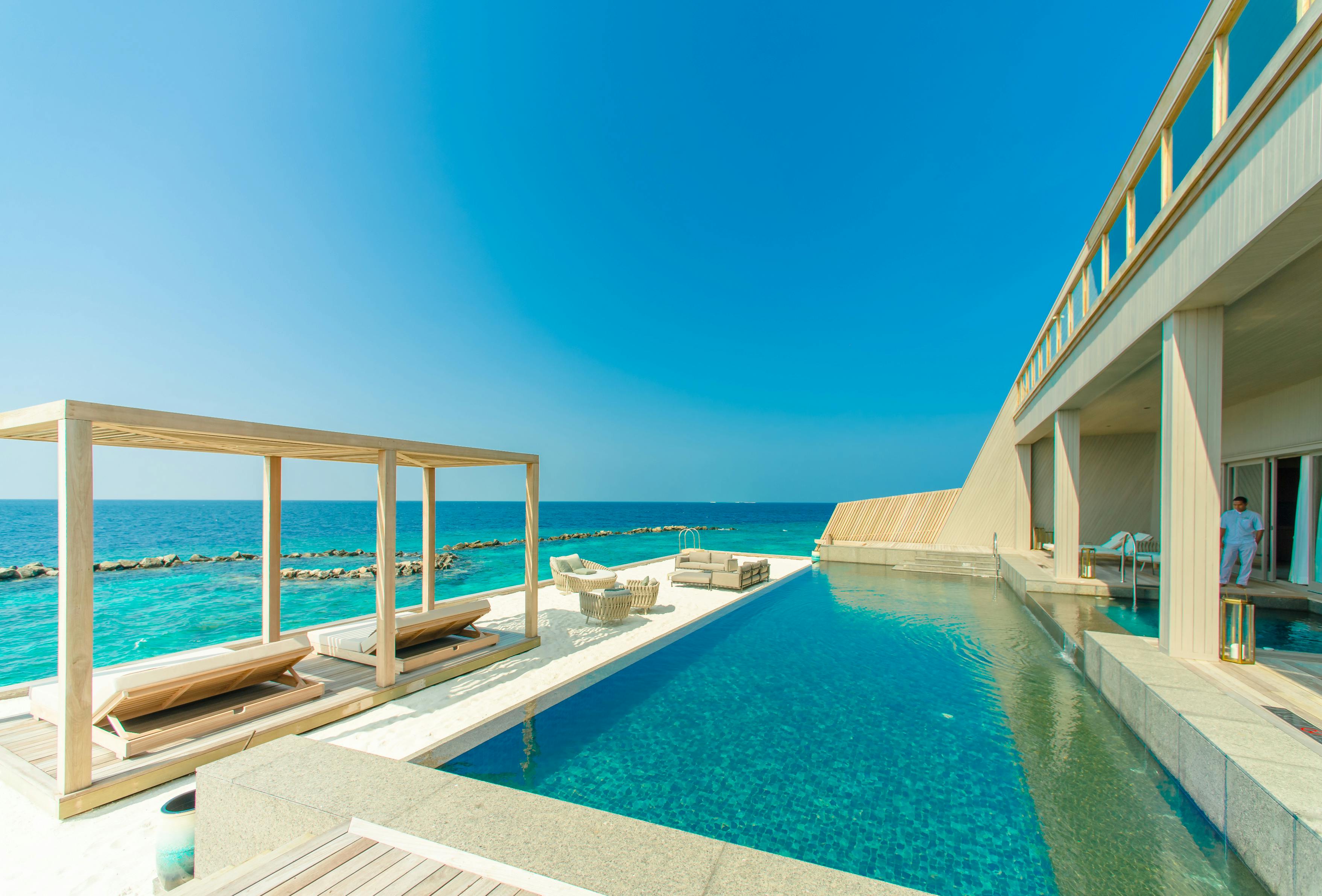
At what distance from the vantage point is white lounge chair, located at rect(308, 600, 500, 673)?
5.34 meters

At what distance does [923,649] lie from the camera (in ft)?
22.5

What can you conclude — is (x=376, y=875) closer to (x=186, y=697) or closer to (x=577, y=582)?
(x=186, y=697)

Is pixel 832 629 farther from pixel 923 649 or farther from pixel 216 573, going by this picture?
pixel 216 573

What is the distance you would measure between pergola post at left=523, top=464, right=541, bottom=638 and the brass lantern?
685 centimetres

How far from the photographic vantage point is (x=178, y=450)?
17.3 ft

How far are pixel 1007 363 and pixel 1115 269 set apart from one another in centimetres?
6409

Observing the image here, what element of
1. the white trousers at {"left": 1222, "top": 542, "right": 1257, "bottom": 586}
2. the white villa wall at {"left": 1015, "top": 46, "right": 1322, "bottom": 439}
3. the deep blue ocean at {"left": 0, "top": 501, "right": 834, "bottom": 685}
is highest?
the white villa wall at {"left": 1015, "top": 46, "right": 1322, "bottom": 439}

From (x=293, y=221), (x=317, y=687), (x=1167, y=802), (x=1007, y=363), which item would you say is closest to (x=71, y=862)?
(x=317, y=687)

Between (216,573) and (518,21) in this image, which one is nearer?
(518,21)

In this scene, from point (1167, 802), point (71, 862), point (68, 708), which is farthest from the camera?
point (1167, 802)

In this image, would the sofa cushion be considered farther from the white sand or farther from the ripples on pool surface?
the ripples on pool surface

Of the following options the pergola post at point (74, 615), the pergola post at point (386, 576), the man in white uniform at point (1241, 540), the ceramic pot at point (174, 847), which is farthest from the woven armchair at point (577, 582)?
the man in white uniform at point (1241, 540)

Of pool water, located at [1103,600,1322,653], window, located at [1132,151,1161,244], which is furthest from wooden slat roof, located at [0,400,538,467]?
pool water, located at [1103,600,1322,653]

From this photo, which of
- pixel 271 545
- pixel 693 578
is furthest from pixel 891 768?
pixel 693 578
